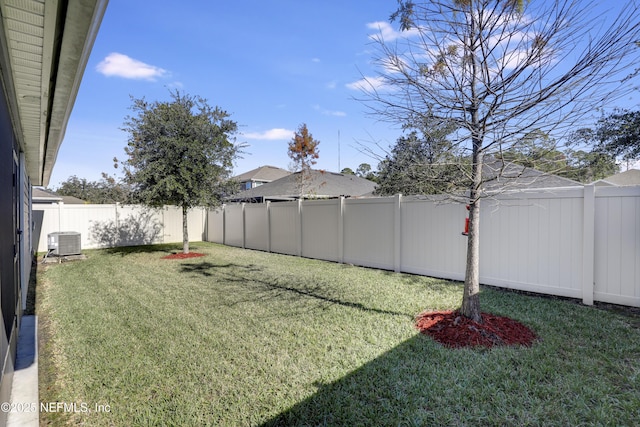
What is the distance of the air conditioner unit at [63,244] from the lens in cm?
934

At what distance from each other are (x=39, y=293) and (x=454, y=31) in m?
8.13

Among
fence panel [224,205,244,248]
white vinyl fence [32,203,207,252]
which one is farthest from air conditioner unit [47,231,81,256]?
fence panel [224,205,244,248]

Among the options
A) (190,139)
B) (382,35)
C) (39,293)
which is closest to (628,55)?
(382,35)

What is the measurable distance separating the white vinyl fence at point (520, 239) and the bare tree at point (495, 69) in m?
2.13

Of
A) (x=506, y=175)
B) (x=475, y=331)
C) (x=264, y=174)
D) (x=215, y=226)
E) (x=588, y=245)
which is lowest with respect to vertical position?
(x=475, y=331)

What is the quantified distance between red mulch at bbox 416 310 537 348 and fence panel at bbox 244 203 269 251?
27.4ft

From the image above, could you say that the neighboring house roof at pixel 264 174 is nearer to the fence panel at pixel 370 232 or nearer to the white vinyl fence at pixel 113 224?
the white vinyl fence at pixel 113 224

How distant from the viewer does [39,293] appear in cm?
599

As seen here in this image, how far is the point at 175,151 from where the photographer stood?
32.0ft

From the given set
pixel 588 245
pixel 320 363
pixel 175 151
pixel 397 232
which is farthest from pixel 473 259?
pixel 175 151

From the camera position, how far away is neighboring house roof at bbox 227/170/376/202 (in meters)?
18.6

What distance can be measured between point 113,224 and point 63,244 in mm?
4052

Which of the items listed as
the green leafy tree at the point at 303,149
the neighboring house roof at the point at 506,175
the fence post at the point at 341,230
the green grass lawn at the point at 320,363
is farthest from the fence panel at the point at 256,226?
the green leafy tree at the point at 303,149

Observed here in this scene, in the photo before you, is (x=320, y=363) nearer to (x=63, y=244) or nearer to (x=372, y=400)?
(x=372, y=400)
